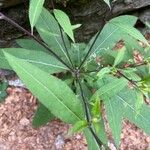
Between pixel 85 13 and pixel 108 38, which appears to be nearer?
pixel 108 38

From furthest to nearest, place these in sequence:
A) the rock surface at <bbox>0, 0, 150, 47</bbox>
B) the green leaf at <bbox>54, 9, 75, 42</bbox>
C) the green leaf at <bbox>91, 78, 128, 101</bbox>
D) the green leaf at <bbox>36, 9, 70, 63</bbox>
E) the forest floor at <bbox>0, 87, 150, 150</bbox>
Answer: the forest floor at <bbox>0, 87, 150, 150</bbox>
the rock surface at <bbox>0, 0, 150, 47</bbox>
the green leaf at <bbox>36, 9, 70, 63</bbox>
the green leaf at <bbox>54, 9, 75, 42</bbox>
the green leaf at <bbox>91, 78, 128, 101</bbox>

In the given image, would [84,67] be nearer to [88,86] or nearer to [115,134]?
[88,86]

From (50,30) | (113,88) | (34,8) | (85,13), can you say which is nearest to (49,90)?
(113,88)

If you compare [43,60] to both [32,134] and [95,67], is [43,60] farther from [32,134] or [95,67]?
[32,134]

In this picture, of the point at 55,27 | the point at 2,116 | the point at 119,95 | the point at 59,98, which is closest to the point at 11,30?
the point at 55,27

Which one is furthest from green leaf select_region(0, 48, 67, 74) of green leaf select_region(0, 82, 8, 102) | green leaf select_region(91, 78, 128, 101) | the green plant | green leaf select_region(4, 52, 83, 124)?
green leaf select_region(4, 52, 83, 124)

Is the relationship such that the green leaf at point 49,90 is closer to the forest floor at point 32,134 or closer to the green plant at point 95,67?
the green plant at point 95,67

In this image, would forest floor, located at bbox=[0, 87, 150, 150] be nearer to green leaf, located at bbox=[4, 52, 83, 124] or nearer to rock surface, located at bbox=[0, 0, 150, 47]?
rock surface, located at bbox=[0, 0, 150, 47]
